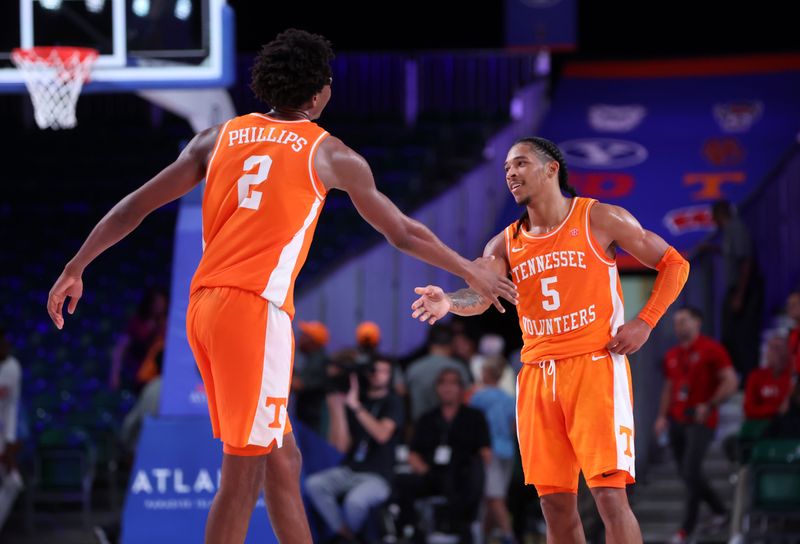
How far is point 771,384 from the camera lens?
36.0 ft

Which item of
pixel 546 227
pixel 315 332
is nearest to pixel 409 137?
pixel 315 332

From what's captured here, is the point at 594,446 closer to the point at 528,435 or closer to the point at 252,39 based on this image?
the point at 528,435

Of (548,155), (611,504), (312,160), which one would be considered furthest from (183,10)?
(611,504)

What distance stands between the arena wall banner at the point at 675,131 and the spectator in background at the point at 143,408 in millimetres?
9048

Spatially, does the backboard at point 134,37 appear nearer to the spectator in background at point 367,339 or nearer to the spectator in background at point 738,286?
the spectator in background at point 367,339

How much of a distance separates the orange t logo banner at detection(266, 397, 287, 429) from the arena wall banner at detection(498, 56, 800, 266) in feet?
50.2

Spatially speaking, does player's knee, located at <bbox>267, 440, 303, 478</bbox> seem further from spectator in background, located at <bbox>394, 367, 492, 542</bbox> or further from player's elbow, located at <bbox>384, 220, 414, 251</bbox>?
spectator in background, located at <bbox>394, 367, 492, 542</bbox>

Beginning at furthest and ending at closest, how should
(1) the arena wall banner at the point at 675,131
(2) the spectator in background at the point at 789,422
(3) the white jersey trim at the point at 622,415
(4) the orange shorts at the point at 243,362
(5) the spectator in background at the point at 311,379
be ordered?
(1) the arena wall banner at the point at 675,131 < (5) the spectator in background at the point at 311,379 < (2) the spectator in background at the point at 789,422 < (3) the white jersey trim at the point at 622,415 < (4) the orange shorts at the point at 243,362

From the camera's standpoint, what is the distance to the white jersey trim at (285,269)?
15.5 feet

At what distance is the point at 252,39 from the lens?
22.9m

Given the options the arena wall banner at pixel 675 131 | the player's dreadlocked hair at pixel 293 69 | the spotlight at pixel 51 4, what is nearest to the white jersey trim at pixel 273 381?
the player's dreadlocked hair at pixel 293 69

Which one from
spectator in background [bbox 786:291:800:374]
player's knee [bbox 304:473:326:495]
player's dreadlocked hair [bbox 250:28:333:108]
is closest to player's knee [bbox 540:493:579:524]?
player's dreadlocked hair [bbox 250:28:333:108]

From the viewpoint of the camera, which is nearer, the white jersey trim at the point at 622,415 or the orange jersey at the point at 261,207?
the orange jersey at the point at 261,207

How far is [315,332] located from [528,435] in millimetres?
6227
